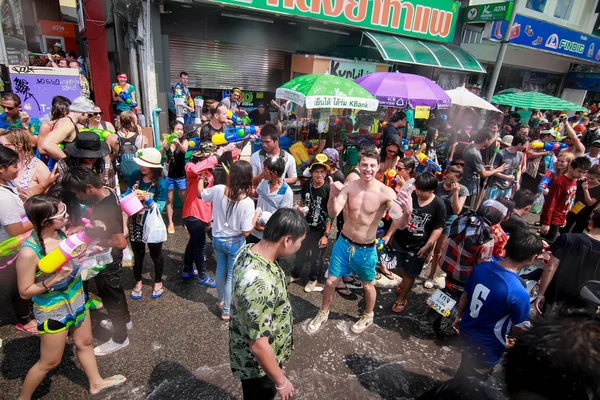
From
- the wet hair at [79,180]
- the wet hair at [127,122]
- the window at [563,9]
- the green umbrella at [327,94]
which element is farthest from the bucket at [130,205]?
the window at [563,9]

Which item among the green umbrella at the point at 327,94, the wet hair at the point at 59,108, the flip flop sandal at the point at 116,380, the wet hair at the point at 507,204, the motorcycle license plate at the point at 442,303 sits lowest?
the flip flop sandal at the point at 116,380

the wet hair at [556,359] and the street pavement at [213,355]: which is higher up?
the wet hair at [556,359]

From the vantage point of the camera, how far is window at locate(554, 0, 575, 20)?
674 inches

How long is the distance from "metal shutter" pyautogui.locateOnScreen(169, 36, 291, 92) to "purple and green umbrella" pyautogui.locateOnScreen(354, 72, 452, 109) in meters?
4.56

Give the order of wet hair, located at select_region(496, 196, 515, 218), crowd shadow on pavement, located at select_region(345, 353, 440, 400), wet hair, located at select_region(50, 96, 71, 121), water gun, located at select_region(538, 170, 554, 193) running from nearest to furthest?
crowd shadow on pavement, located at select_region(345, 353, 440, 400) < wet hair, located at select_region(496, 196, 515, 218) < wet hair, located at select_region(50, 96, 71, 121) < water gun, located at select_region(538, 170, 554, 193)

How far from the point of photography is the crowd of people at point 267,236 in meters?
2.06

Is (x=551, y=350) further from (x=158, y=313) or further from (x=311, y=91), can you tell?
(x=311, y=91)

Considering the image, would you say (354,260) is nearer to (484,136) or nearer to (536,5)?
(484,136)

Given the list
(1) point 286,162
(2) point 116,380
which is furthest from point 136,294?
(1) point 286,162

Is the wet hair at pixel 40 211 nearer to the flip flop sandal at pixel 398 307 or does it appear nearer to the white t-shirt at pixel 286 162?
the white t-shirt at pixel 286 162

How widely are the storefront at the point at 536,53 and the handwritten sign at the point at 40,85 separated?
1259cm

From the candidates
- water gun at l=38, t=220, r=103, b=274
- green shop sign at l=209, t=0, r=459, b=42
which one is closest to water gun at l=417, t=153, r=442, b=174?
water gun at l=38, t=220, r=103, b=274

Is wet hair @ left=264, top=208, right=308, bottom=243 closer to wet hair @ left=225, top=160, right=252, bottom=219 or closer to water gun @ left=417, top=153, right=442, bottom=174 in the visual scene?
wet hair @ left=225, top=160, right=252, bottom=219

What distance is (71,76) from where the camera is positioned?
724 cm
